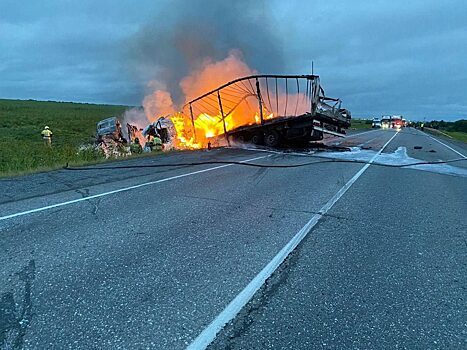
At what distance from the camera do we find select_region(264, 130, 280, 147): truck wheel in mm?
15254

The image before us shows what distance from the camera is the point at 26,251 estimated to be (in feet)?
12.6

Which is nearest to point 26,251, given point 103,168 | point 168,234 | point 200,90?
point 168,234

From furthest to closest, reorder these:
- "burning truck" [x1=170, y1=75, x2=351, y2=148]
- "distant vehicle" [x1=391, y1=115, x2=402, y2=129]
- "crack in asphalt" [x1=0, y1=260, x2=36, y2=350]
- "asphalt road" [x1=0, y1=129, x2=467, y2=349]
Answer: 1. "distant vehicle" [x1=391, y1=115, x2=402, y2=129]
2. "burning truck" [x1=170, y1=75, x2=351, y2=148]
3. "asphalt road" [x1=0, y1=129, x2=467, y2=349]
4. "crack in asphalt" [x1=0, y1=260, x2=36, y2=350]

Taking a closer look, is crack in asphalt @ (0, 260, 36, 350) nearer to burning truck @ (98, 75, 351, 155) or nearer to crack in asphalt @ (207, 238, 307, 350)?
crack in asphalt @ (207, 238, 307, 350)

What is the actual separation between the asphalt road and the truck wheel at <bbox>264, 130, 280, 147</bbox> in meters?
8.49

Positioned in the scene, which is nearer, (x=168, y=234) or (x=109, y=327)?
(x=109, y=327)

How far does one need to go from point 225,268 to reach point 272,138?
12217mm

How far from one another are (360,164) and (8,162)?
10.6 metres

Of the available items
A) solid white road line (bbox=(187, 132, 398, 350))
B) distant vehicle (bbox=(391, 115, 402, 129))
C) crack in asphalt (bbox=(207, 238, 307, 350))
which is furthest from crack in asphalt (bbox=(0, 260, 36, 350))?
distant vehicle (bbox=(391, 115, 402, 129))

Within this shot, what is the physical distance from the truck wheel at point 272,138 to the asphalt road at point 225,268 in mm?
8488

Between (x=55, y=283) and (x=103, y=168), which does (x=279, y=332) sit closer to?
(x=55, y=283)

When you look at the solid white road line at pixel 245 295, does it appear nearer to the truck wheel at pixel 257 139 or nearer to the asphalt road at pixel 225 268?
the asphalt road at pixel 225 268

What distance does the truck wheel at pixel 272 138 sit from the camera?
15.3 m

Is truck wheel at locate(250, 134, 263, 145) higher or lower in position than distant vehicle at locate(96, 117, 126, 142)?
lower
